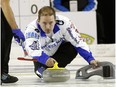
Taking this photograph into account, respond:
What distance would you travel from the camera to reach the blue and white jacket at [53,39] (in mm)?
2266

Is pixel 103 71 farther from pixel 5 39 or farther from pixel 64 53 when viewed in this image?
pixel 5 39

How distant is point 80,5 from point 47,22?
Answer: 2.54 m

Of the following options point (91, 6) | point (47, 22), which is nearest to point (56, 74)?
point (47, 22)

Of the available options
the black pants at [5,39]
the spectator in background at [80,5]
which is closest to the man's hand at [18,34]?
the black pants at [5,39]

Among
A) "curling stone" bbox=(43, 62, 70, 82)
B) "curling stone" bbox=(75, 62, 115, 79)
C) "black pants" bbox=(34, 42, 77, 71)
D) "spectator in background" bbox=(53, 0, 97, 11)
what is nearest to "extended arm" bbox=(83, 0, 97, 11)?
"spectator in background" bbox=(53, 0, 97, 11)

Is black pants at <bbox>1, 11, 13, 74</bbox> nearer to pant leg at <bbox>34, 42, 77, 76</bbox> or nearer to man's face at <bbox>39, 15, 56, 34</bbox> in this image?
man's face at <bbox>39, 15, 56, 34</bbox>

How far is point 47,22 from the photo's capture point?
90.1 inches

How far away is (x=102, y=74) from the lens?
95.0 inches

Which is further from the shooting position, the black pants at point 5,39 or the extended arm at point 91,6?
the extended arm at point 91,6

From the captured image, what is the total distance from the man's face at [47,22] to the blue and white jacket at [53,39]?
5 centimetres

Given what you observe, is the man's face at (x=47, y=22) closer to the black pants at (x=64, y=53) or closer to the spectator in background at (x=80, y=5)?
the black pants at (x=64, y=53)

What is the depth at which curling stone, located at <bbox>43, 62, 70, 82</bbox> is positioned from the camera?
86.1 inches

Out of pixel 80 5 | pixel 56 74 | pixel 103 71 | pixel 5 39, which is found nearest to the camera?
pixel 5 39

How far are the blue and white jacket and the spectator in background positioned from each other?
2149 millimetres
